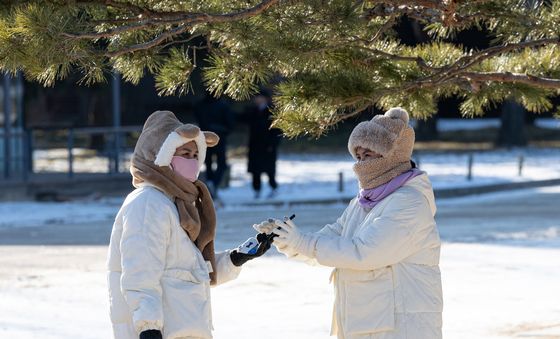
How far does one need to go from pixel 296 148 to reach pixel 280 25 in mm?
24813

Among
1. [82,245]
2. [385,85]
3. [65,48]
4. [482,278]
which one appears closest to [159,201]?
[65,48]

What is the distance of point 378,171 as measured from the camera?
5477 mm

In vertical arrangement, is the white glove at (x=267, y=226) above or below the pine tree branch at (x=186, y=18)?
below

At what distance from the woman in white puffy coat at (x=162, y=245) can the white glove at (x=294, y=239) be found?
333 mm

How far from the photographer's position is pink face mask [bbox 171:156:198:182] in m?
5.29

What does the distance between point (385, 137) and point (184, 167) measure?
3.12 feet

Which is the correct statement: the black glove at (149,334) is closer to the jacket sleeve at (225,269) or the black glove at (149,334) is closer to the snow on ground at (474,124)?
the jacket sleeve at (225,269)

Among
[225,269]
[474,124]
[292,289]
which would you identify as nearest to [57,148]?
[292,289]

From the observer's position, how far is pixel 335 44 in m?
6.40

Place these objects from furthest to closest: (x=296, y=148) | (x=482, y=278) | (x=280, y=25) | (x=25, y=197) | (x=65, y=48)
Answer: (x=296, y=148) → (x=25, y=197) → (x=482, y=278) → (x=280, y=25) → (x=65, y=48)

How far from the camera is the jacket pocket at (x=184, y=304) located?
5.09m

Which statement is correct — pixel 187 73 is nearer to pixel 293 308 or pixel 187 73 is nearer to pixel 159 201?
pixel 159 201

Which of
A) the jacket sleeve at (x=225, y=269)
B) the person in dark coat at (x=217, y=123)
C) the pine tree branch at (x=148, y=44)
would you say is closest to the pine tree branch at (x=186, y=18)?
the pine tree branch at (x=148, y=44)

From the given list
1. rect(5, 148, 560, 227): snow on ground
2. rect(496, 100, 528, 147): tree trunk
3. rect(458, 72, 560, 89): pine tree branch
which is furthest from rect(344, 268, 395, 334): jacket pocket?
rect(496, 100, 528, 147): tree trunk
